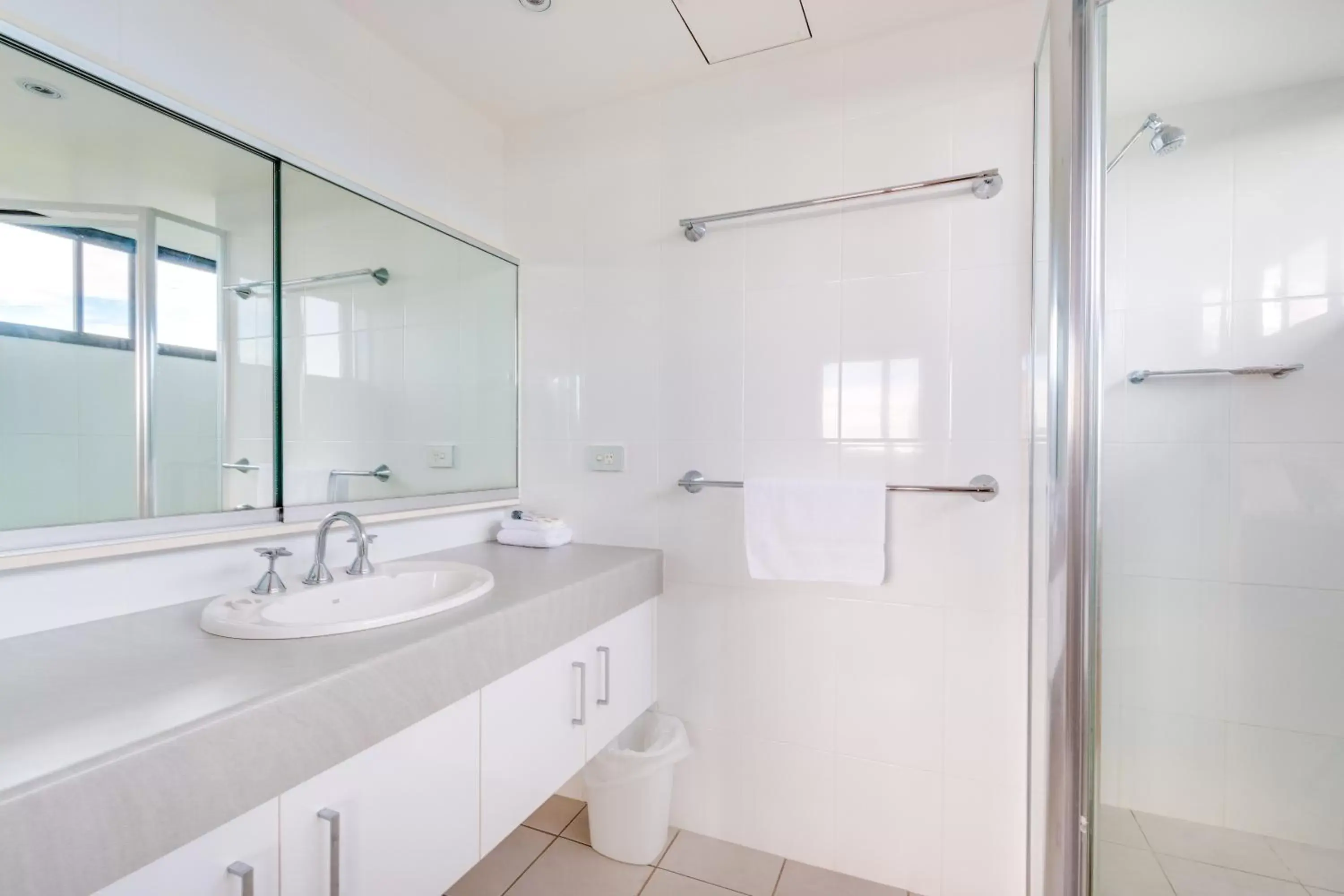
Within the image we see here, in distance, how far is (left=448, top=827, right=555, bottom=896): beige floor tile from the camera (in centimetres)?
148

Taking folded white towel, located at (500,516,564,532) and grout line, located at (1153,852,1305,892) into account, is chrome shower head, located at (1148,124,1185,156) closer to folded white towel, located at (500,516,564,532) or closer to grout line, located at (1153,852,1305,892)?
grout line, located at (1153,852,1305,892)

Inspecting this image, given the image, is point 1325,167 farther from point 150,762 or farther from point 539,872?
point 539,872

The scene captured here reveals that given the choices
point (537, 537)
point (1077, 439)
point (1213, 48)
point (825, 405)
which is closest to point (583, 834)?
point (537, 537)

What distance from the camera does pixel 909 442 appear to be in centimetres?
147

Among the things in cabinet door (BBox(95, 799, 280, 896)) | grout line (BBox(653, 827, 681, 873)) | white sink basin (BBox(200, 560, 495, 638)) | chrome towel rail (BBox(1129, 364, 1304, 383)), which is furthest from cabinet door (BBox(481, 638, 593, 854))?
chrome towel rail (BBox(1129, 364, 1304, 383))

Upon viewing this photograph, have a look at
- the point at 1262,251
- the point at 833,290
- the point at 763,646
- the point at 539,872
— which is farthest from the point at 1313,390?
the point at 539,872

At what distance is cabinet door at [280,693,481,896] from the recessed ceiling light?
1151mm

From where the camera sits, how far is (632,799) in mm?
1568

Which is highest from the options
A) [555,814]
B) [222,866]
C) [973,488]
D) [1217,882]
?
[973,488]

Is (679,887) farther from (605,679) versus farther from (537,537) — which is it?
(537,537)

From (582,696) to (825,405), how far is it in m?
0.95

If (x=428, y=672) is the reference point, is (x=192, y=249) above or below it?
above

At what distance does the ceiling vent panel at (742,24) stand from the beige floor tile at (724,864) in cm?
221

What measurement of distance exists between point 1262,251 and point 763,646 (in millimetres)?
1378
